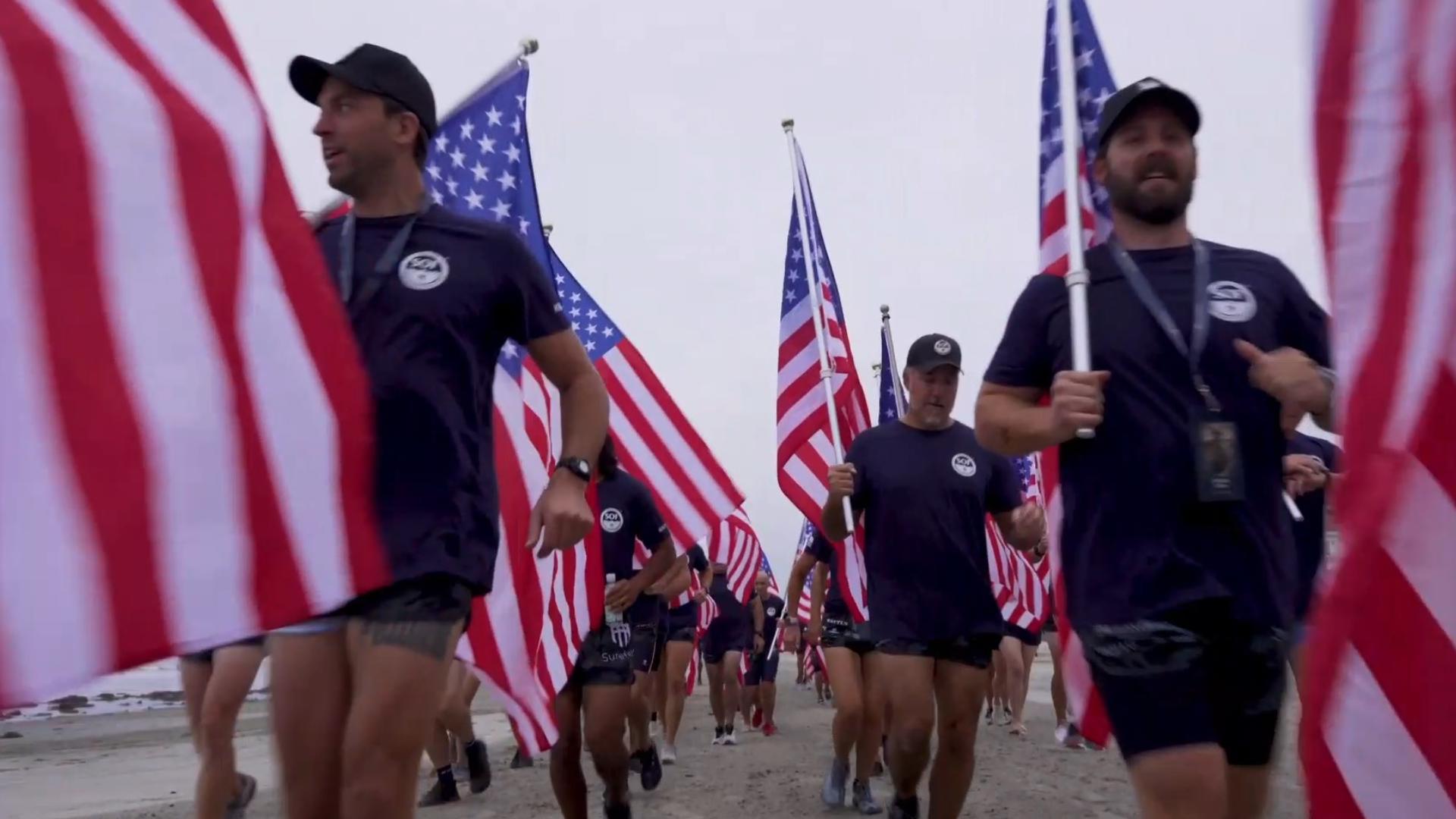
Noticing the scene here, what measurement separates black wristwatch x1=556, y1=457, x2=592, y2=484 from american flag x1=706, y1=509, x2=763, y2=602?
13.7m

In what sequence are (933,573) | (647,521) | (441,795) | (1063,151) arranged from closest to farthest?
1. (1063,151)
2. (933,573)
3. (647,521)
4. (441,795)

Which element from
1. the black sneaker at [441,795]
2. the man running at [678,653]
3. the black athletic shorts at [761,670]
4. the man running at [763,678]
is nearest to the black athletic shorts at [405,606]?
the black sneaker at [441,795]

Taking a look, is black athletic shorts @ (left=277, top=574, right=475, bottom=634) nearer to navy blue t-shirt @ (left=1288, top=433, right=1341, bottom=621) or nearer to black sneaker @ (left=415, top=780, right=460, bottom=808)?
navy blue t-shirt @ (left=1288, top=433, right=1341, bottom=621)

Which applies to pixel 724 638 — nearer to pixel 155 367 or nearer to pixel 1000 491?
pixel 1000 491

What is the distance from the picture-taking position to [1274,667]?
3.29 m

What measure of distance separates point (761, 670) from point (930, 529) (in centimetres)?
1176

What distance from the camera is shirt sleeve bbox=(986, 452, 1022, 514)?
6879 mm

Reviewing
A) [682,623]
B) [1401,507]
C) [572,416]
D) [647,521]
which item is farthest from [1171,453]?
[682,623]

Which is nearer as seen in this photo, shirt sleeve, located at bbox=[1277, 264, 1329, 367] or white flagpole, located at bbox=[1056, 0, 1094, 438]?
white flagpole, located at bbox=[1056, 0, 1094, 438]

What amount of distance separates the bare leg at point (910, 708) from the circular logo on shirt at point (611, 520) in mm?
2032

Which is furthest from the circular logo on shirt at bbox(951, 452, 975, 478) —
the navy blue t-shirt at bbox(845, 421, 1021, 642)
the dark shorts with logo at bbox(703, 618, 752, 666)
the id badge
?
the dark shorts with logo at bbox(703, 618, 752, 666)

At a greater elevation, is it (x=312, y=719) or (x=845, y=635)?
(x=312, y=719)

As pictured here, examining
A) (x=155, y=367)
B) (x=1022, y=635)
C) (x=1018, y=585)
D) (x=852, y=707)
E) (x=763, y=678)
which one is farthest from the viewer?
(x=763, y=678)

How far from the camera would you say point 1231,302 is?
3.46 meters
